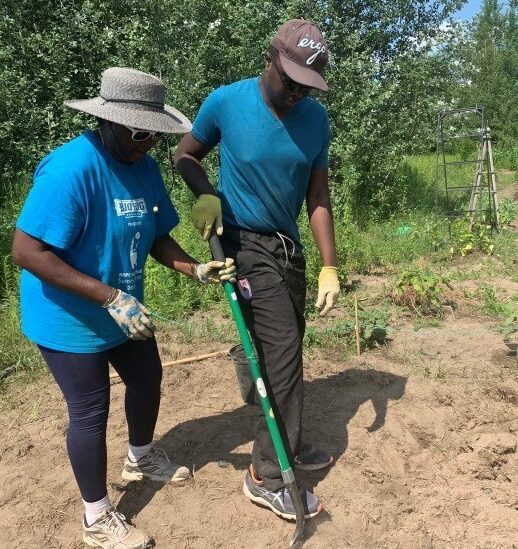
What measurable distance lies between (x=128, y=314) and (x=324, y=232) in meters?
1.16

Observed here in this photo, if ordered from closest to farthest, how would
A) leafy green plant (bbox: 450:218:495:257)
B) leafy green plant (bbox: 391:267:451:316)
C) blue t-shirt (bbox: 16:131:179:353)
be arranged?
blue t-shirt (bbox: 16:131:179:353) → leafy green plant (bbox: 391:267:451:316) → leafy green plant (bbox: 450:218:495:257)

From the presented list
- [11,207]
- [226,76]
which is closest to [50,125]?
[11,207]

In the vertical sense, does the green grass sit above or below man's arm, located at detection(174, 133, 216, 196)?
below

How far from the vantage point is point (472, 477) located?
119 inches

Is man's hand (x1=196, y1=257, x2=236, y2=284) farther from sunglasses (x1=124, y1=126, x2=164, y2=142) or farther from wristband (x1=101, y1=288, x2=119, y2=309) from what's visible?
sunglasses (x1=124, y1=126, x2=164, y2=142)

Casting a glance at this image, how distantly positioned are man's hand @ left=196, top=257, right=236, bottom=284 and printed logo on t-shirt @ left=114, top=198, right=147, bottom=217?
37cm

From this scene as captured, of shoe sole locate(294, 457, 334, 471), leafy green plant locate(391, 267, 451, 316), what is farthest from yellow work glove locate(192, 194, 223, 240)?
leafy green plant locate(391, 267, 451, 316)

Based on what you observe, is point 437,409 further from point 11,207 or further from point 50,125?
point 50,125

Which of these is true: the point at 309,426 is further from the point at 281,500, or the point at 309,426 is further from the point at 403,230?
the point at 403,230

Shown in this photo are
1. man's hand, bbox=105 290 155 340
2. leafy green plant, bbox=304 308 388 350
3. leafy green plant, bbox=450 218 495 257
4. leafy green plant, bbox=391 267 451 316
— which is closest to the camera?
man's hand, bbox=105 290 155 340

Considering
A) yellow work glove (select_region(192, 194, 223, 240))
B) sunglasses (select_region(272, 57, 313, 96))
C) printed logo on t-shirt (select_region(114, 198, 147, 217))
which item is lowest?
yellow work glove (select_region(192, 194, 223, 240))

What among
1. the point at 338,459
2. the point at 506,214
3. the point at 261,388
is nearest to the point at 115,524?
the point at 261,388

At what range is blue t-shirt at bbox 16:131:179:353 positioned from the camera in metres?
1.98

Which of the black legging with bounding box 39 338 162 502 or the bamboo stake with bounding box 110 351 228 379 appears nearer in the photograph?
the black legging with bounding box 39 338 162 502
